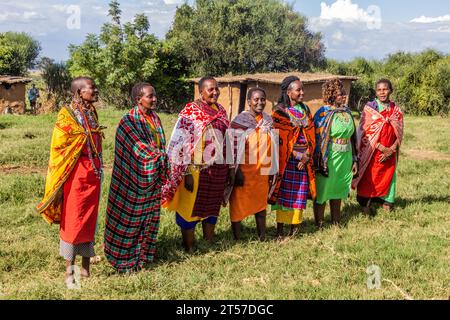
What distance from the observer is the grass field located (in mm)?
3750

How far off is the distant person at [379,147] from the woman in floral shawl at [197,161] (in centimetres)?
226

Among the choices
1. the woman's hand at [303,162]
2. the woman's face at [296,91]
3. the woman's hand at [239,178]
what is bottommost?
the woman's hand at [239,178]

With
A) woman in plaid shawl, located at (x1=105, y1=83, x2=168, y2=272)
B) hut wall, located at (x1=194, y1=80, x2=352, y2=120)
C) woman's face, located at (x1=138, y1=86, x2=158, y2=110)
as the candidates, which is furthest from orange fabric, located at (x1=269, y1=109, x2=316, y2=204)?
hut wall, located at (x1=194, y1=80, x2=352, y2=120)

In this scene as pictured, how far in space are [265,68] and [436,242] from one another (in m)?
24.0

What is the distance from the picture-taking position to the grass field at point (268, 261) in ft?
12.3

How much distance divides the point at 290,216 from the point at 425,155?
8.21 metres

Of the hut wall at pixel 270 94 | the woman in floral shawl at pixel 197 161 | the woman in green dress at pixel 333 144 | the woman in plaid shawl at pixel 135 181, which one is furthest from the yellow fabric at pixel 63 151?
the hut wall at pixel 270 94

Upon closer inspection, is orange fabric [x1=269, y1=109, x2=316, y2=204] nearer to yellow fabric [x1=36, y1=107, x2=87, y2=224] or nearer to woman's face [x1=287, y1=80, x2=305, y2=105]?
woman's face [x1=287, y1=80, x2=305, y2=105]

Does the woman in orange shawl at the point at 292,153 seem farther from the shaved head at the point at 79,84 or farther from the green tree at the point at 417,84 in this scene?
the green tree at the point at 417,84

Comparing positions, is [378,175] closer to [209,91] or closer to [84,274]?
[209,91]

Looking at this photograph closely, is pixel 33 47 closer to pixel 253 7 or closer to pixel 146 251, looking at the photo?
pixel 253 7

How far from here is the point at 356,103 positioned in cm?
2938

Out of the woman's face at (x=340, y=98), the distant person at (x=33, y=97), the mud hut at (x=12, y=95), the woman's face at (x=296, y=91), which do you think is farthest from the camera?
the distant person at (x=33, y=97)
